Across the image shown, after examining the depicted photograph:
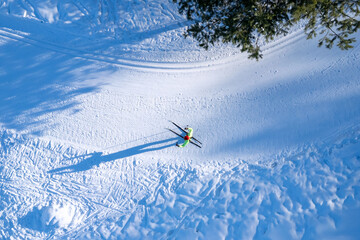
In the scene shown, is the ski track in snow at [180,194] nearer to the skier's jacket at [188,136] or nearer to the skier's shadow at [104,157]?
the skier's shadow at [104,157]

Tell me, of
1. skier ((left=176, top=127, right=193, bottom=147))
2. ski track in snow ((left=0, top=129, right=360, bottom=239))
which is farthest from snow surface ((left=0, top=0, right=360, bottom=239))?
skier ((left=176, top=127, right=193, bottom=147))

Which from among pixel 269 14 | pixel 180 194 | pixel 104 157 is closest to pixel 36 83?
pixel 104 157

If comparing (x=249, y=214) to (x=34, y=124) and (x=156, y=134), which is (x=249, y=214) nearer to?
(x=156, y=134)

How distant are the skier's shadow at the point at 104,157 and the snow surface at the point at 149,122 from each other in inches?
1.2

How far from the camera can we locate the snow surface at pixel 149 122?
691 centimetres

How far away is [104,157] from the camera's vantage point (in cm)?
717

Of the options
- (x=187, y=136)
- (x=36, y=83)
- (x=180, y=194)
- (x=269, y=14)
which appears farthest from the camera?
(x=36, y=83)

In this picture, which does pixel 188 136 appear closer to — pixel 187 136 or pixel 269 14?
pixel 187 136

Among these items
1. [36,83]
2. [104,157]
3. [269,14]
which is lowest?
[104,157]

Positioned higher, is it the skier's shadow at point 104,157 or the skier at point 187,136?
the skier at point 187,136

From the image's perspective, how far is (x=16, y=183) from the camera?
7.09 metres

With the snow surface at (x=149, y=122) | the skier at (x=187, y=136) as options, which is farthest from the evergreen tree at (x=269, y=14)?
the skier at (x=187, y=136)

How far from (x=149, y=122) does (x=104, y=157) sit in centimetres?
170

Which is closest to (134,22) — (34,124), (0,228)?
(34,124)
